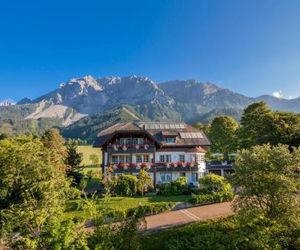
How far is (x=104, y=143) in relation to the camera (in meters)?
49.3

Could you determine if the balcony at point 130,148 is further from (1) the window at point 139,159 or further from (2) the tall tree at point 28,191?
(2) the tall tree at point 28,191

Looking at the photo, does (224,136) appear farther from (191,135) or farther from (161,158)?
(161,158)

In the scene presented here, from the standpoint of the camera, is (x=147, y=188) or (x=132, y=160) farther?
(x=132, y=160)

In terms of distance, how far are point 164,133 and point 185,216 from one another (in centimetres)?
A: 2094

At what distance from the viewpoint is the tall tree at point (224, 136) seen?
74506 millimetres

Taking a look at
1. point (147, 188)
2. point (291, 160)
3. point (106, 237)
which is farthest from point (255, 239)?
point (147, 188)

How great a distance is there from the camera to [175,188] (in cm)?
4491

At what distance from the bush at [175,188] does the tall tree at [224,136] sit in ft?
104

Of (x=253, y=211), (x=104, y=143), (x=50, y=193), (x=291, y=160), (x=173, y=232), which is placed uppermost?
(x=104, y=143)

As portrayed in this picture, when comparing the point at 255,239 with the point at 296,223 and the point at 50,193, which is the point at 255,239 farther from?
the point at 50,193

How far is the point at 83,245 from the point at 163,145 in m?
32.9

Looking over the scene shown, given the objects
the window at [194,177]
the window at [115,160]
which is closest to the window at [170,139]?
the window at [194,177]

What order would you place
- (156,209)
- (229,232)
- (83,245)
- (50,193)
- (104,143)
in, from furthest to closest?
(104,143) → (156,209) → (229,232) → (50,193) → (83,245)

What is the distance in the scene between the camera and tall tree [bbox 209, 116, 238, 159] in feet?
244
